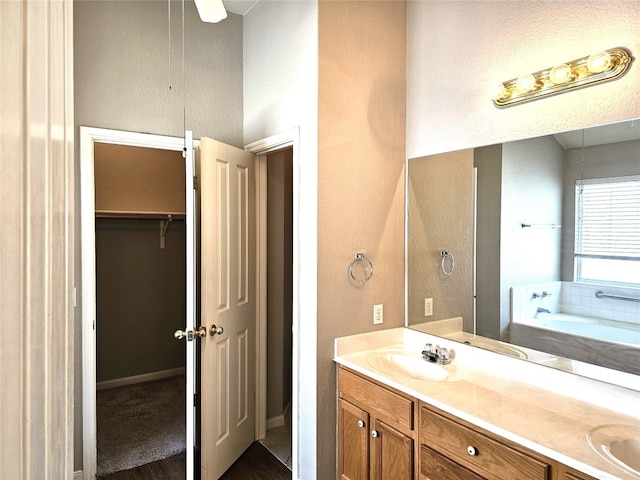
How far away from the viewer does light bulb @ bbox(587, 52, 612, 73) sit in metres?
1.61

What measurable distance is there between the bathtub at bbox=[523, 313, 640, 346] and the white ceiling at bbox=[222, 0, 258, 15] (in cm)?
263

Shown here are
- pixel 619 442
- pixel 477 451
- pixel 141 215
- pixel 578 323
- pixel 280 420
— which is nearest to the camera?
pixel 619 442

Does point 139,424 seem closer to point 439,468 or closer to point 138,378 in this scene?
point 138,378

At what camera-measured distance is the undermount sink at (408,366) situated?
2.12 m

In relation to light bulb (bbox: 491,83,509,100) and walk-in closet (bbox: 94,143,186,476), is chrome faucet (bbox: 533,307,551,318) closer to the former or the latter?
light bulb (bbox: 491,83,509,100)

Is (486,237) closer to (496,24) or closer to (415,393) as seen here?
(415,393)

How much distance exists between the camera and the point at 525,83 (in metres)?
1.88

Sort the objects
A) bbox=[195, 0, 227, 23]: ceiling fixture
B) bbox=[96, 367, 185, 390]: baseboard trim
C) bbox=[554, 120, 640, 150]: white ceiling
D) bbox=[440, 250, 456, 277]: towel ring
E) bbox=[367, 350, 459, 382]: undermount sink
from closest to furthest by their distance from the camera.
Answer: bbox=[554, 120, 640, 150]: white ceiling → bbox=[195, 0, 227, 23]: ceiling fixture → bbox=[367, 350, 459, 382]: undermount sink → bbox=[440, 250, 456, 277]: towel ring → bbox=[96, 367, 185, 390]: baseboard trim

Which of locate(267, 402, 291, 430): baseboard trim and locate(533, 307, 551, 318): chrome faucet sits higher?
locate(533, 307, 551, 318): chrome faucet

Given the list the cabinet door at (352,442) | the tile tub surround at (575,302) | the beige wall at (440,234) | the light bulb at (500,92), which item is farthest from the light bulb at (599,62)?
the cabinet door at (352,442)

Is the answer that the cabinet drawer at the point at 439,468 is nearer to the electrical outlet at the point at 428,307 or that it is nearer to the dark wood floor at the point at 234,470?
the electrical outlet at the point at 428,307

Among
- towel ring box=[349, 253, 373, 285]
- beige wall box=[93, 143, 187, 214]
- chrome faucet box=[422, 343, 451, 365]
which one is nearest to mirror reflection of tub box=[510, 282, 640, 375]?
chrome faucet box=[422, 343, 451, 365]

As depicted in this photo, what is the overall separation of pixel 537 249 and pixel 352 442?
1342mm

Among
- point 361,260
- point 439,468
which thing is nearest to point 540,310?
point 439,468
